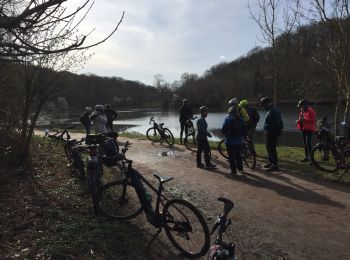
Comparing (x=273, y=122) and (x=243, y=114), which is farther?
(x=243, y=114)

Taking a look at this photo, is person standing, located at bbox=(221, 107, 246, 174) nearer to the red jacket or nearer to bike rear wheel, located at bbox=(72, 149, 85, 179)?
the red jacket

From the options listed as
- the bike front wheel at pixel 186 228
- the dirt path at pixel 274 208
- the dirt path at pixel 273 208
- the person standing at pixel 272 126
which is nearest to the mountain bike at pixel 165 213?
the bike front wheel at pixel 186 228

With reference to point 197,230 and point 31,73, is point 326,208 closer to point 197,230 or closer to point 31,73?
point 197,230

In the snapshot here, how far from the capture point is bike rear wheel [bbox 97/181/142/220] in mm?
6195

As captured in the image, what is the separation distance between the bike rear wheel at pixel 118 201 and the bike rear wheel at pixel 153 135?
953cm

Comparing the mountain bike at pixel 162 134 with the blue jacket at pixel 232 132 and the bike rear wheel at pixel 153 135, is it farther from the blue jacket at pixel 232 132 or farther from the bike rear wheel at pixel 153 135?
the blue jacket at pixel 232 132

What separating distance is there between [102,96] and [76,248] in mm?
95570

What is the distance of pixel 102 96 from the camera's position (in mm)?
98875

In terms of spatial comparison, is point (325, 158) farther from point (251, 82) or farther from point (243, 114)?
point (251, 82)

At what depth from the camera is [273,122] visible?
32.8 feet

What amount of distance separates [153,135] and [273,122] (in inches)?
308

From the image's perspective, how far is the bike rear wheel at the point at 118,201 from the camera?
6.20 m


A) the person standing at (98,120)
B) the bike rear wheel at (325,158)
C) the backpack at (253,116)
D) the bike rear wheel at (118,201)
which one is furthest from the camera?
the backpack at (253,116)

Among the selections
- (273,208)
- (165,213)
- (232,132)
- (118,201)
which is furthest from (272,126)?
(165,213)
